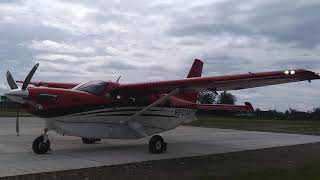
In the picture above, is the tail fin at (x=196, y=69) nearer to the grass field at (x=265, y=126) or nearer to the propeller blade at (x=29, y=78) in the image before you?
the propeller blade at (x=29, y=78)

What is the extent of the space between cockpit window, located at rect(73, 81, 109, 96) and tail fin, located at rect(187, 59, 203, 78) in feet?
20.5

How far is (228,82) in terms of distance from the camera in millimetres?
15227

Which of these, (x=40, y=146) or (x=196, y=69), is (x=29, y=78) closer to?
(x=40, y=146)

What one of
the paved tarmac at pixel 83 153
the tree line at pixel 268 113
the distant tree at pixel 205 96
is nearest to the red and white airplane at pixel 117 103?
the paved tarmac at pixel 83 153

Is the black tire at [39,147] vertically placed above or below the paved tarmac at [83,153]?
above

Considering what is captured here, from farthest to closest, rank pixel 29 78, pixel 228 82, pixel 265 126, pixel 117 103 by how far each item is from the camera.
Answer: pixel 265 126
pixel 117 103
pixel 228 82
pixel 29 78

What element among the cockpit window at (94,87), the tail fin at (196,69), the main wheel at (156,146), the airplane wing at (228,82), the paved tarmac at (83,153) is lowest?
the paved tarmac at (83,153)

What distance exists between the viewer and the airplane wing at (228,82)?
543 inches

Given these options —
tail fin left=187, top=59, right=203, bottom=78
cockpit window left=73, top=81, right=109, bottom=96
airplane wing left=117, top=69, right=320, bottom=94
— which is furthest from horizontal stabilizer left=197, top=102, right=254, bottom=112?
cockpit window left=73, top=81, right=109, bottom=96

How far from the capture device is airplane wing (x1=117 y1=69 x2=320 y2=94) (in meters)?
13.8

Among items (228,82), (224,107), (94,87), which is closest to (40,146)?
(94,87)

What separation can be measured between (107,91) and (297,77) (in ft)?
19.7

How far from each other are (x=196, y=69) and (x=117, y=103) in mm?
6242

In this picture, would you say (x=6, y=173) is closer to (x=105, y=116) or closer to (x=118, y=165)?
(x=118, y=165)
